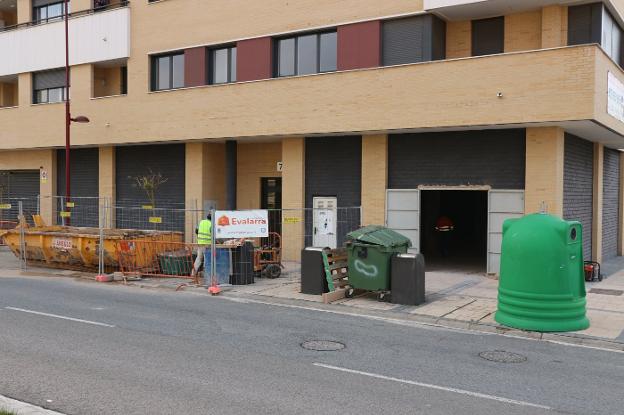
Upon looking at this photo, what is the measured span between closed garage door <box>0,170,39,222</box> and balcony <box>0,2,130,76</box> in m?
4.73

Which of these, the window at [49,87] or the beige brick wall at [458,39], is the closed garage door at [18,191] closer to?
the window at [49,87]

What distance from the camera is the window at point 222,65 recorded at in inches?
867

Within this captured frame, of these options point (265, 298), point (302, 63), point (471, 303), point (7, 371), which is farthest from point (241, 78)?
point (7, 371)

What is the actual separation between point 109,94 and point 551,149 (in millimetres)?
18339

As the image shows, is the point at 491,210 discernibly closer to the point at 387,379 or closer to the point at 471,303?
the point at 471,303

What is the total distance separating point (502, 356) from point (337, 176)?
1182 centimetres

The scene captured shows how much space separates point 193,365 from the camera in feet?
26.7

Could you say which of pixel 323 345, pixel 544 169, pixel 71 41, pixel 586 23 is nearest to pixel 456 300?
pixel 323 345

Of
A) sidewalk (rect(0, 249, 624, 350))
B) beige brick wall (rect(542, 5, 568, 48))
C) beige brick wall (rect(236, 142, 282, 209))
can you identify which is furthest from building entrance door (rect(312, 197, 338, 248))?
beige brick wall (rect(542, 5, 568, 48))

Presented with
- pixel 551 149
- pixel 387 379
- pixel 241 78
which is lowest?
pixel 387 379

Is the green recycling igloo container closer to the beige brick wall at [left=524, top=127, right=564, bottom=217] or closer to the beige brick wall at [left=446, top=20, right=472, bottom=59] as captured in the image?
the beige brick wall at [left=524, top=127, right=564, bottom=217]

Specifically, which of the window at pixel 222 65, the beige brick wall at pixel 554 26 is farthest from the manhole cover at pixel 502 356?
the window at pixel 222 65

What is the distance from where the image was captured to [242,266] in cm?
1545

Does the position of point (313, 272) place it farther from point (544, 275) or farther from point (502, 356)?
point (502, 356)
